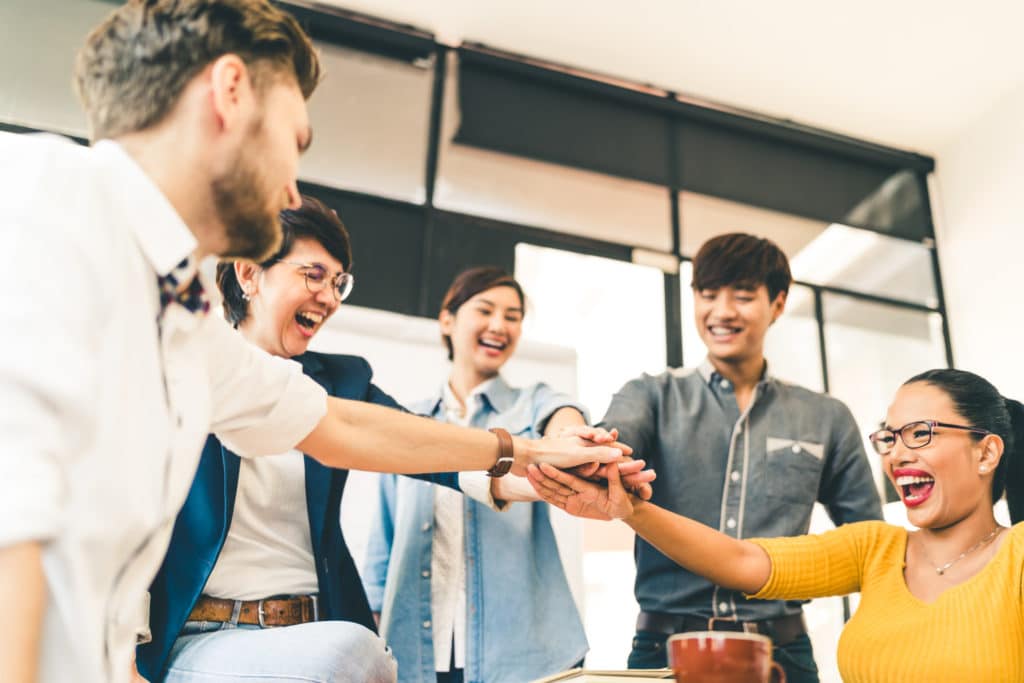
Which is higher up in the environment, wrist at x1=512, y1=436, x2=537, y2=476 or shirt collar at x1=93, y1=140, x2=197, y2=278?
shirt collar at x1=93, y1=140, x2=197, y2=278

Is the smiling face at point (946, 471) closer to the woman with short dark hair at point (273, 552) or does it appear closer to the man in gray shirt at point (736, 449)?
the man in gray shirt at point (736, 449)

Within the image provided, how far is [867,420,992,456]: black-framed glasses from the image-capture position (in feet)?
5.32

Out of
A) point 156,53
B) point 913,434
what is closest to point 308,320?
point 156,53

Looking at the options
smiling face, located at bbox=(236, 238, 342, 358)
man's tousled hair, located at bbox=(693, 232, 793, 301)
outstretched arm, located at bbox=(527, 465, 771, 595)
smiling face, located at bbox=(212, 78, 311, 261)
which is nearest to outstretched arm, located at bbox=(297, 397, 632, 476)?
outstretched arm, located at bbox=(527, 465, 771, 595)

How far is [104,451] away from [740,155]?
14.6 ft

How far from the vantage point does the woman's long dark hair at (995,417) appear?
163cm

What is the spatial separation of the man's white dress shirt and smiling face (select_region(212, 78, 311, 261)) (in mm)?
89

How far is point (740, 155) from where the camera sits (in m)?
4.74

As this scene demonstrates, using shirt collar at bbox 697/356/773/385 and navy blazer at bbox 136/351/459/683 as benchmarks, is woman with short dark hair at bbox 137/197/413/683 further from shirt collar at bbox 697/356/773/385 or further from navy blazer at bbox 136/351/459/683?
shirt collar at bbox 697/356/773/385

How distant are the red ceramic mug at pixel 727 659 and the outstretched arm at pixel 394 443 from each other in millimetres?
667

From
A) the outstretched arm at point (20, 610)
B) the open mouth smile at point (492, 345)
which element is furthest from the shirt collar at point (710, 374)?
the outstretched arm at point (20, 610)

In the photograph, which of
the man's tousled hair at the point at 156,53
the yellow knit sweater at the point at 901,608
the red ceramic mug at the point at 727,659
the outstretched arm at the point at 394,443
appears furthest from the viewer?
the yellow knit sweater at the point at 901,608

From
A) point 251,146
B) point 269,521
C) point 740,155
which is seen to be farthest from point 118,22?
point 740,155

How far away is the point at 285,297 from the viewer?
1775mm
